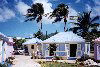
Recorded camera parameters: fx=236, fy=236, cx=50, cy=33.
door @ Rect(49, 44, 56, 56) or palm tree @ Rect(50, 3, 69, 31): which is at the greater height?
palm tree @ Rect(50, 3, 69, 31)

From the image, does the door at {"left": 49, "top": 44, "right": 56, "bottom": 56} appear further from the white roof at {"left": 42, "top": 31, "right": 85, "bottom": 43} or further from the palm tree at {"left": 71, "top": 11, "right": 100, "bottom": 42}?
the palm tree at {"left": 71, "top": 11, "right": 100, "bottom": 42}

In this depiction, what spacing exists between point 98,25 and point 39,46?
10.4 meters

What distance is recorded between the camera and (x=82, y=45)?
95.1 ft

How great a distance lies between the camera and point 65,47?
95.7 feet

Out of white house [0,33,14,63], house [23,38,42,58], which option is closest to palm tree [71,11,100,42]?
house [23,38,42,58]

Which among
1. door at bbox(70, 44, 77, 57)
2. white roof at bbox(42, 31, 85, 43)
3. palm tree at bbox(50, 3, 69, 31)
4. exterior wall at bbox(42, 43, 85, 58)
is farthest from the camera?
palm tree at bbox(50, 3, 69, 31)

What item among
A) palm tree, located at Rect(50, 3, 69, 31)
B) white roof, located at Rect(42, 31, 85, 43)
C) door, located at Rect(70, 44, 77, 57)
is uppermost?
palm tree, located at Rect(50, 3, 69, 31)

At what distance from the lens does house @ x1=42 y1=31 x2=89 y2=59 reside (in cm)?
2886

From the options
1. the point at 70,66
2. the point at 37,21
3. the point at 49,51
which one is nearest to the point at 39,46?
the point at 49,51

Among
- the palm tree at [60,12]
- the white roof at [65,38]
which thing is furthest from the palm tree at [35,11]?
the white roof at [65,38]

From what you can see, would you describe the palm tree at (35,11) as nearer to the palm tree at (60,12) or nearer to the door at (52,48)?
the palm tree at (60,12)

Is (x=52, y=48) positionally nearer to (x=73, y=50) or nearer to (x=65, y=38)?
(x=65, y=38)

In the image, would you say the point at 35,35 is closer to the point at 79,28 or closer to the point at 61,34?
the point at 79,28

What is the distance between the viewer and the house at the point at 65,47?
2886 centimetres
